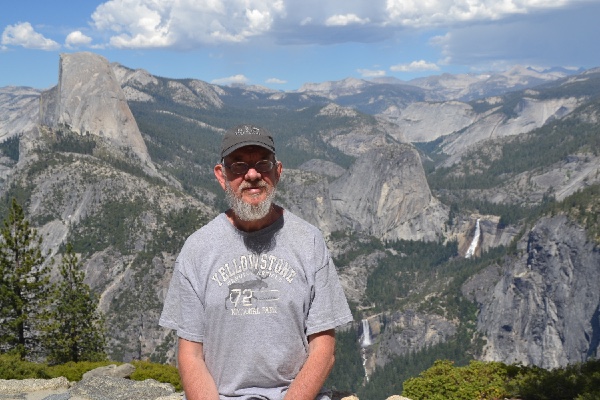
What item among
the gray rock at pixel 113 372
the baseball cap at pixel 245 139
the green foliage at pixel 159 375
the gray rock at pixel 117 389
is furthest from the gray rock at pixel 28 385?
the baseball cap at pixel 245 139

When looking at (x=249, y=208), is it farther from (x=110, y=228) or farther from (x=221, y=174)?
(x=110, y=228)

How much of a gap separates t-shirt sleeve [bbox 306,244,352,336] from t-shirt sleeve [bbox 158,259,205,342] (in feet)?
4.95

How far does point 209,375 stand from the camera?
7820 millimetres

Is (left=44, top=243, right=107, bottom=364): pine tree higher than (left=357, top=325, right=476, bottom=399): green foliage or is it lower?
higher

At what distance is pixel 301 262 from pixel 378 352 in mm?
153271

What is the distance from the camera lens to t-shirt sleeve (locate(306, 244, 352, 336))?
788cm

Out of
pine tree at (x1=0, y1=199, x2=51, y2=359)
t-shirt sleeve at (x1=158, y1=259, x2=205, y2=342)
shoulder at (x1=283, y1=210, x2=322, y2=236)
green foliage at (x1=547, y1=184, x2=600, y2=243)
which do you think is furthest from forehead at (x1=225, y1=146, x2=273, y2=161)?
green foliage at (x1=547, y1=184, x2=600, y2=243)

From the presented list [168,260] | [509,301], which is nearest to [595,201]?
[509,301]

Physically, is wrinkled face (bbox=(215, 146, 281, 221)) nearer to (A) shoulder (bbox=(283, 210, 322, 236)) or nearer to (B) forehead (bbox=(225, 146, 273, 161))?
(B) forehead (bbox=(225, 146, 273, 161))

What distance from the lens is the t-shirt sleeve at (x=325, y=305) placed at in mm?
7879

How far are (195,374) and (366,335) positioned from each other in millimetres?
164779

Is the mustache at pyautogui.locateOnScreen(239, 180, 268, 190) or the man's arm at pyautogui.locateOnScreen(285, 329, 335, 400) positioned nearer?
the man's arm at pyautogui.locateOnScreen(285, 329, 335, 400)

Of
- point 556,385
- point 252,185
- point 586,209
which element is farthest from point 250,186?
point 586,209

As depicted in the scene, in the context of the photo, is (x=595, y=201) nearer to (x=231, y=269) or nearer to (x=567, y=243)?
(x=567, y=243)
